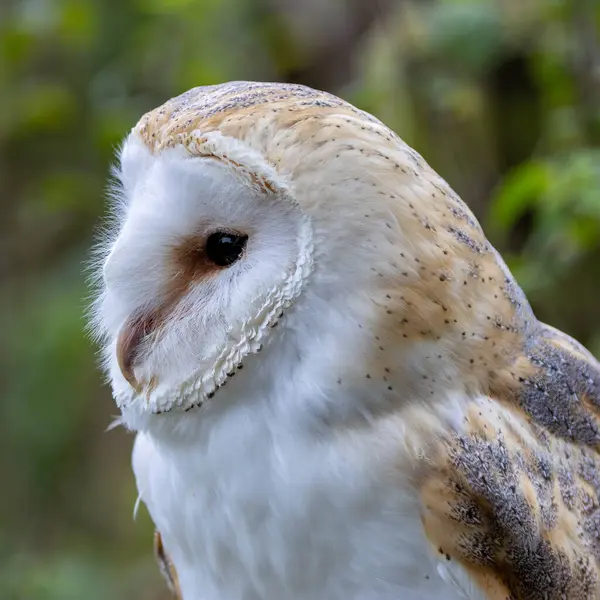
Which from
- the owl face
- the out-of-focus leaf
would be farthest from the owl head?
the out-of-focus leaf

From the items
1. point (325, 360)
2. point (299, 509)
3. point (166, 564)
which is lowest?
point (166, 564)

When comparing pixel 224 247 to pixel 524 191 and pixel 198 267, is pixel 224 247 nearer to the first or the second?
pixel 198 267

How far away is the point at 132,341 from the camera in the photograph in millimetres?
728

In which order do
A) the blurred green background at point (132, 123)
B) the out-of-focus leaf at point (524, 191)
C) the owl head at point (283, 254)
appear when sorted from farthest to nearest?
the blurred green background at point (132, 123) → the out-of-focus leaf at point (524, 191) → the owl head at point (283, 254)

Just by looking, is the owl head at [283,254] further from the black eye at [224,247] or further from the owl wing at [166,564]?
the owl wing at [166,564]

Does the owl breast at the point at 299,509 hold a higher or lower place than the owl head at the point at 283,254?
lower

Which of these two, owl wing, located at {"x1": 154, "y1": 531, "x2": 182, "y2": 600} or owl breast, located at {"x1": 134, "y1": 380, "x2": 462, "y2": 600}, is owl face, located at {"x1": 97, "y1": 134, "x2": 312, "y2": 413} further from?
owl wing, located at {"x1": 154, "y1": 531, "x2": 182, "y2": 600}

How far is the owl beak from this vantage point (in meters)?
0.73

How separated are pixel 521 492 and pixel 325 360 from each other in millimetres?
224

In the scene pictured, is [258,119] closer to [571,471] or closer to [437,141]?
[571,471]

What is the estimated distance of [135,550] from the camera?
2.51 metres

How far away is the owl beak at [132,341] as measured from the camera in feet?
2.39

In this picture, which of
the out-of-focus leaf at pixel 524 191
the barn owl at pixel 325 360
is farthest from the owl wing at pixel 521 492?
the out-of-focus leaf at pixel 524 191

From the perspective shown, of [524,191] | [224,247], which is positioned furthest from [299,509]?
[524,191]
